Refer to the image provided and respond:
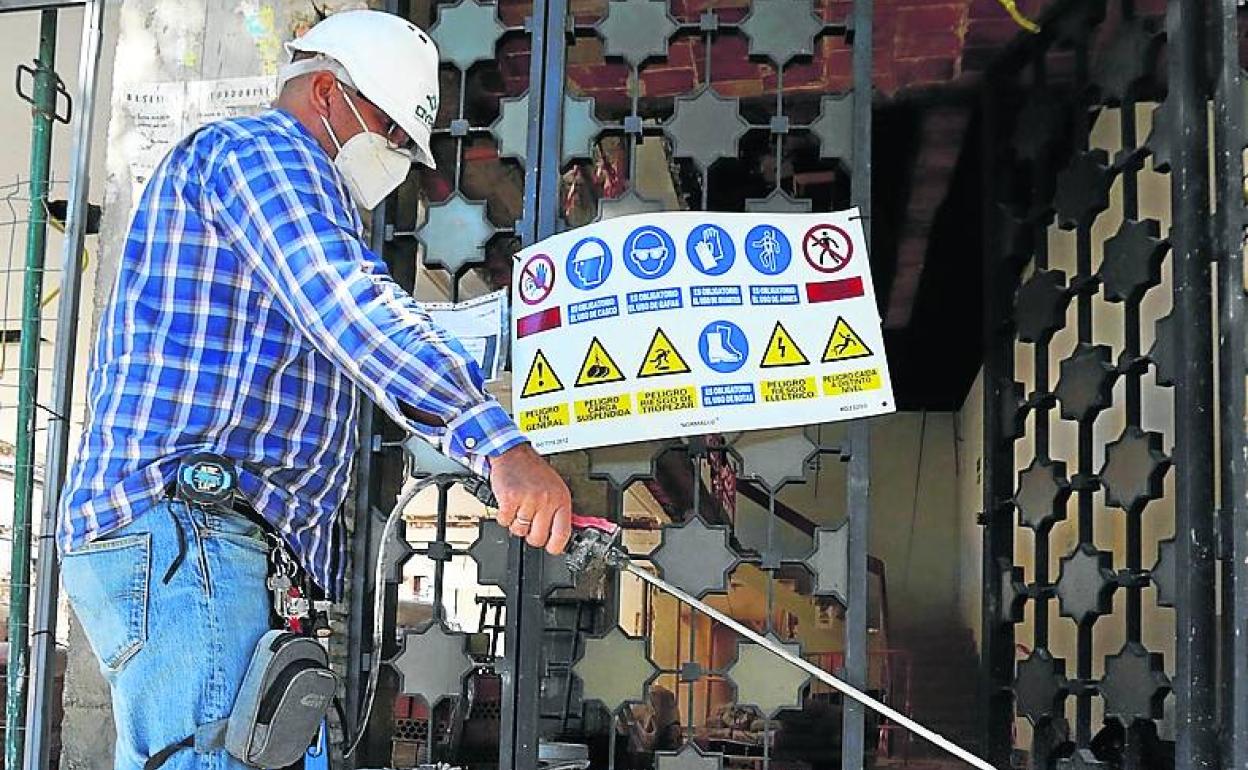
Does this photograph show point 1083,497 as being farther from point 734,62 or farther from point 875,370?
point 734,62

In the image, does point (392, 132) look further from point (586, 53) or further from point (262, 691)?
point (586, 53)

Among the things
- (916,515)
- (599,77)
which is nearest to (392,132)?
(599,77)

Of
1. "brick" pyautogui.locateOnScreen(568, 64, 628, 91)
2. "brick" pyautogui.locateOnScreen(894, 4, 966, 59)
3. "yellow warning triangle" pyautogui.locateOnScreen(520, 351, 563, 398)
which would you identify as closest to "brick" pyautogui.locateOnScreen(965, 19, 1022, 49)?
"brick" pyautogui.locateOnScreen(894, 4, 966, 59)

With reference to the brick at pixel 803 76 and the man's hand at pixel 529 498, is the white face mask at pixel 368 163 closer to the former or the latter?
the man's hand at pixel 529 498

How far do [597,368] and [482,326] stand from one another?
0.34m

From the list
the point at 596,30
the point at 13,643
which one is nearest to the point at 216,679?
the point at 13,643

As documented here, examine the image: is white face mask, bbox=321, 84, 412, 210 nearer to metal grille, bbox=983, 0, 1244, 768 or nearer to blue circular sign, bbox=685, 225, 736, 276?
blue circular sign, bbox=685, 225, 736, 276

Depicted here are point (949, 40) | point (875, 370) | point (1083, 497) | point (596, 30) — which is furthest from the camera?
point (949, 40)

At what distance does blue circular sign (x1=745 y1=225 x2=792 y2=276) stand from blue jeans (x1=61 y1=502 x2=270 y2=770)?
142 cm

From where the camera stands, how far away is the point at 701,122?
3.17 m

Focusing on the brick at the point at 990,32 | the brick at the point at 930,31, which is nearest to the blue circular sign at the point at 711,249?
the brick at the point at 930,31

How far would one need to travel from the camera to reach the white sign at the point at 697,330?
302 cm

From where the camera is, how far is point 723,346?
3.04 metres

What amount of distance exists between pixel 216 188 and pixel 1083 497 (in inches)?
102
